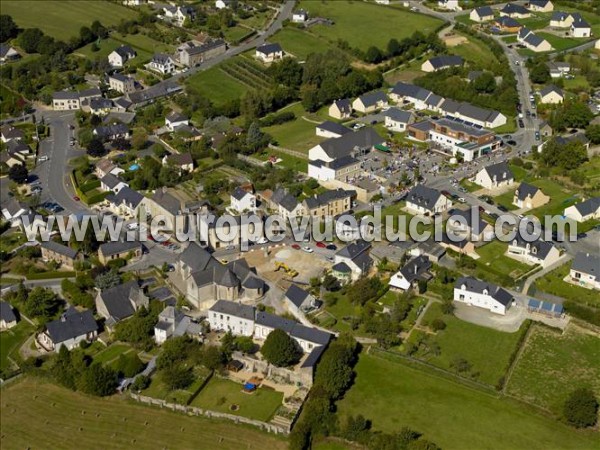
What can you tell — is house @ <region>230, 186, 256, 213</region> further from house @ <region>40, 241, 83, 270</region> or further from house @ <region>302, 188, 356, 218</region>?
house @ <region>40, 241, 83, 270</region>

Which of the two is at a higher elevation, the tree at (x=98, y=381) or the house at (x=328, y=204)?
the house at (x=328, y=204)

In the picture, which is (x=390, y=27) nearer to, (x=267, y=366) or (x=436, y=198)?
(x=436, y=198)

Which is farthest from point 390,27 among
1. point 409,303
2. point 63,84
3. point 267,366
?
point 267,366

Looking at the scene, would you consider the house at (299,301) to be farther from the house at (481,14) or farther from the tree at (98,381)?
the house at (481,14)

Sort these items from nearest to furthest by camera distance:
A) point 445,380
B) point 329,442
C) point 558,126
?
point 329,442 → point 445,380 → point 558,126

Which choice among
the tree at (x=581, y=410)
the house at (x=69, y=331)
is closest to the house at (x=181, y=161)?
the house at (x=69, y=331)

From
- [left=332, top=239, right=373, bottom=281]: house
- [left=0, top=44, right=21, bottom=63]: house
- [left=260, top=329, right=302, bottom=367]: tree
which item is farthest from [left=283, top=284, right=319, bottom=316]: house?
[left=0, top=44, right=21, bottom=63]: house
